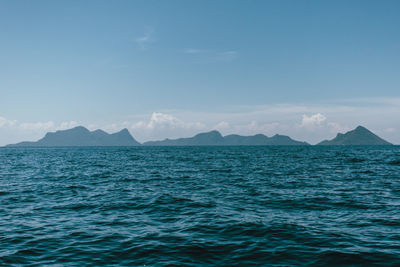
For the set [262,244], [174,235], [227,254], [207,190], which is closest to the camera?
[227,254]

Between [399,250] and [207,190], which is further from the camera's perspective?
[207,190]

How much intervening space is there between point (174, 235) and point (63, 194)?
1514 cm

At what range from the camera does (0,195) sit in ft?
77.7

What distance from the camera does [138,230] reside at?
45.7 feet

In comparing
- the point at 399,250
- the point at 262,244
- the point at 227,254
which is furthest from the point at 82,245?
the point at 399,250

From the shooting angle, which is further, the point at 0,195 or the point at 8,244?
the point at 0,195

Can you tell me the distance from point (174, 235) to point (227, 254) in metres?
3.20

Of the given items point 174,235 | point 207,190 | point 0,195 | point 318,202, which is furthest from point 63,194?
point 318,202

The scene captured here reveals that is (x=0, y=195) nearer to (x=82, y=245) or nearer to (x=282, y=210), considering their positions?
(x=82, y=245)

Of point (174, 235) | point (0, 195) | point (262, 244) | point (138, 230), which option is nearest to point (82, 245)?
point (138, 230)

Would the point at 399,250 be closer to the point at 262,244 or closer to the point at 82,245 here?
the point at 262,244

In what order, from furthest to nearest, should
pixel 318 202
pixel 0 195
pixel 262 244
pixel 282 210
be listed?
pixel 0 195
pixel 318 202
pixel 282 210
pixel 262 244

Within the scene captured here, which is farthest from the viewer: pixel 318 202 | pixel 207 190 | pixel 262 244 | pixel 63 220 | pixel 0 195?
pixel 207 190

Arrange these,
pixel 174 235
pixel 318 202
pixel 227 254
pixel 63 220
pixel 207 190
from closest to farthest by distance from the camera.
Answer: pixel 227 254 → pixel 174 235 → pixel 63 220 → pixel 318 202 → pixel 207 190
